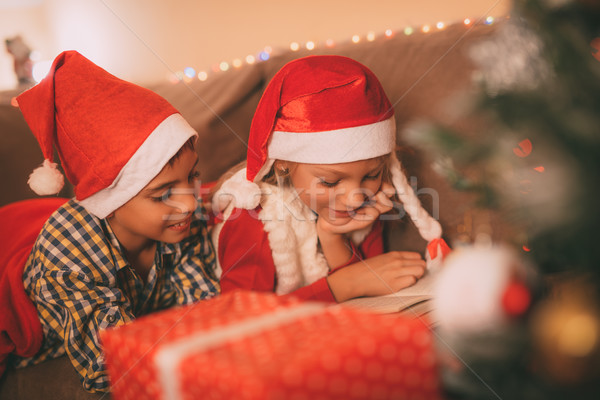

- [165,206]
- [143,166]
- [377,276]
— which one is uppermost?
[143,166]

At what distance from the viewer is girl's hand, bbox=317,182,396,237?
3.83 ft

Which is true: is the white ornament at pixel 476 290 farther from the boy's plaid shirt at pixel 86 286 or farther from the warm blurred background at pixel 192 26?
the warm blurred background at pixel 192 26

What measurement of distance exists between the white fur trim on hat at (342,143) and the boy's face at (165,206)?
0.23 metres

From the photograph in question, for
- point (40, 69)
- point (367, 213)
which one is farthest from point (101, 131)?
point (40, 69)

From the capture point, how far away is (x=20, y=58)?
2268 mm

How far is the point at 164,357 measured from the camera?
0.51 meters

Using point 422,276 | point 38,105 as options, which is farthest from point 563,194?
point 38,105

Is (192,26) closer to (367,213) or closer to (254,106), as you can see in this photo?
(254,106)

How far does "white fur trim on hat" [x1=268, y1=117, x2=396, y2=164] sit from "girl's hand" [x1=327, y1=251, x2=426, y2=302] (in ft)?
0.82

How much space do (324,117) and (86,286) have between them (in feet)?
1.92

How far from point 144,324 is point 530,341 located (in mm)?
432

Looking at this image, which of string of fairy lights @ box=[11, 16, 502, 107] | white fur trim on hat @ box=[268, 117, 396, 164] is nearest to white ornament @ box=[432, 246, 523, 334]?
white fur trim on hat @ box=[268, 117, 396, 164]

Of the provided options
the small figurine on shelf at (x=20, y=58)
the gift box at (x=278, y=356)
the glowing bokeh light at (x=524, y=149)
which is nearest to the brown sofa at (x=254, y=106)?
the glowing bokeh light at (x=524, y=149)

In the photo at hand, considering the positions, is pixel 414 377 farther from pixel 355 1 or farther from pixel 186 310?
pixel 355 1
